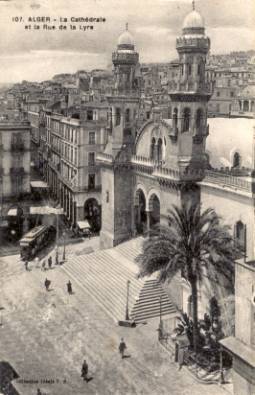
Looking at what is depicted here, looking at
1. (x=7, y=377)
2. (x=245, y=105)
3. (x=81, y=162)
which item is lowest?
(x=7, y=377)

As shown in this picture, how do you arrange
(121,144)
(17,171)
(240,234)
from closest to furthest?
(240,234)
(121,144)
(17,171)

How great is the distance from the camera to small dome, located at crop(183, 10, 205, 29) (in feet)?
98.8

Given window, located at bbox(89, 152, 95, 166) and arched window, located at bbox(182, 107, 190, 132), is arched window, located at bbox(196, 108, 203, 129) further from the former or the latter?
window, located at bbox(89, 152, 95, 166)

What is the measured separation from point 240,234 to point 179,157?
6429 mm

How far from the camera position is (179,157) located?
3188cm

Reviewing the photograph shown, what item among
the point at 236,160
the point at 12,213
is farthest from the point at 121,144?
the point at 12,213

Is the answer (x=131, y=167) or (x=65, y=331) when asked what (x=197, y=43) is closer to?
(x=131, y=167)

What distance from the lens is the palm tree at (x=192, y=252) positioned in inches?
1010

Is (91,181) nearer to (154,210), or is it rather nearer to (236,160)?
(154,210)

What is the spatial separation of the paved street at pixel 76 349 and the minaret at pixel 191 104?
32.5 ft

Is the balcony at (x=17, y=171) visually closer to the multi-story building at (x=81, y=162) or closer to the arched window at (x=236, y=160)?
the multi-story building at (x=81, y=162)

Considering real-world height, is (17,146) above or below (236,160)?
below

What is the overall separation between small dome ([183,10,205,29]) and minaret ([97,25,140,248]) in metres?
8.40

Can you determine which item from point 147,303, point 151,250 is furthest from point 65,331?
point 151,250
